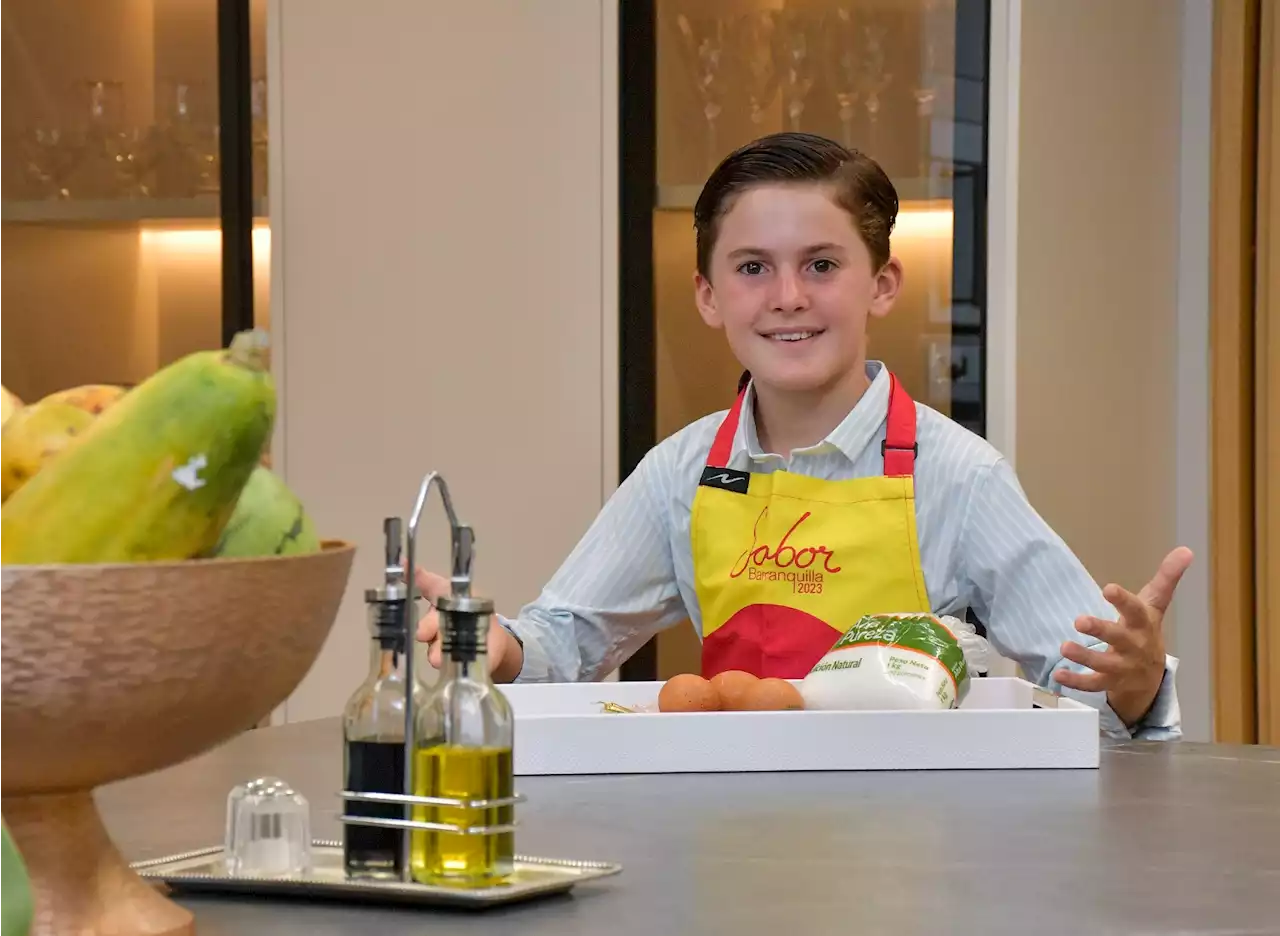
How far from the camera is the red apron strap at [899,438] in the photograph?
1701mm

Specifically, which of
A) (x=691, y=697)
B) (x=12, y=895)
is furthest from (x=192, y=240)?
(x=12, y=895)

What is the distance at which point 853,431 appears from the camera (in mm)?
1728

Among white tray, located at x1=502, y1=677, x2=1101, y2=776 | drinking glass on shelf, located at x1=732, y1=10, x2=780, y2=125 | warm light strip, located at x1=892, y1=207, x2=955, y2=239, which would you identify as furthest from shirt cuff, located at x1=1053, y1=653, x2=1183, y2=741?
drinking glass on shelf, located at x1=732, y1=10, x2=780, y2=125

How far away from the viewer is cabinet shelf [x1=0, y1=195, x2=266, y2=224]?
2.57m

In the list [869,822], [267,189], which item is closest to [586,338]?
[267,189]

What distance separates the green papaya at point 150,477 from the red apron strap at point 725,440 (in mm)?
1186

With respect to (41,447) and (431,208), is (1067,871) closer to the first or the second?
(41,447)

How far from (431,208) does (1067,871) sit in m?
1.81

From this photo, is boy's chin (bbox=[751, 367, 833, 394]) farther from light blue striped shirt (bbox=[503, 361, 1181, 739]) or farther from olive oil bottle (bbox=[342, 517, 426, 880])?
olive oil bottle (bbox=[342, 517, 426, 880])

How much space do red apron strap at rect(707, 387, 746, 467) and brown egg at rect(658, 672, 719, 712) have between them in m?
0.67

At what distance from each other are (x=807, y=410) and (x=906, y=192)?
604 millimetres

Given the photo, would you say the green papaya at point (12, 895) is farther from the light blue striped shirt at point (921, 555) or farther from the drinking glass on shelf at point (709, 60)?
the drinking glass on shelf at point (709, 60)

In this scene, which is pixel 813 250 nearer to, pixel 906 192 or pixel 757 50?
pixel 906 192

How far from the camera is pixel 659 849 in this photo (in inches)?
32.8
